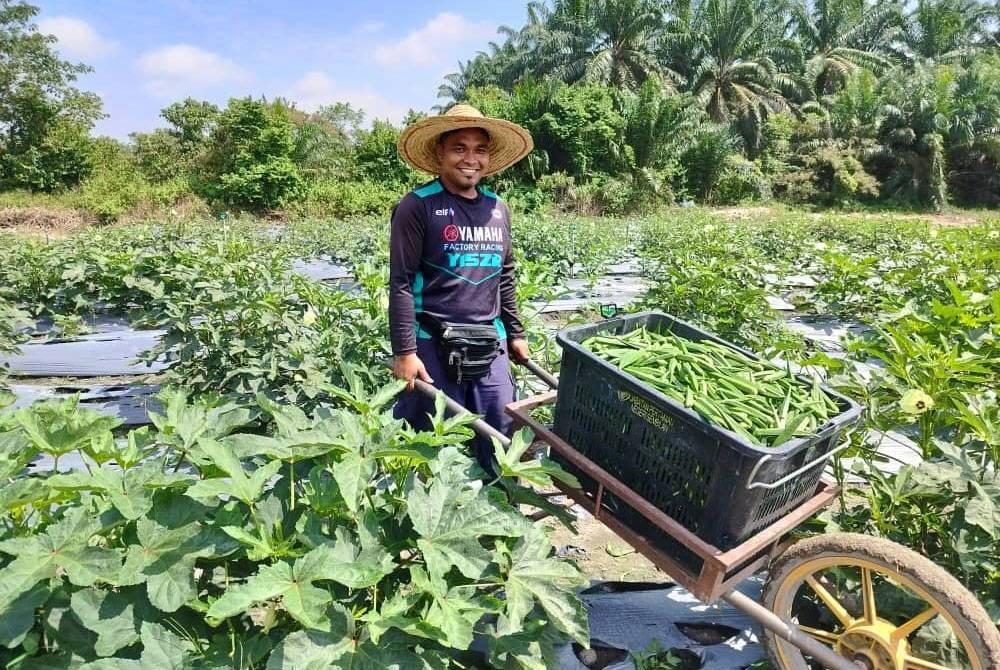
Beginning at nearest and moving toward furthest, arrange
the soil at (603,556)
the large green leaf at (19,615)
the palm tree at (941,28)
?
the large green leaf at (19,615) → the soil at (603,556) → the palm tree at (941,28)

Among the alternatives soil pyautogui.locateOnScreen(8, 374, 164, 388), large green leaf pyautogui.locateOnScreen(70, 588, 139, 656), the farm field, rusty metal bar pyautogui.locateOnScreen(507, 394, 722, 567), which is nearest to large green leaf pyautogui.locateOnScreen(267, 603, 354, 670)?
the farm field

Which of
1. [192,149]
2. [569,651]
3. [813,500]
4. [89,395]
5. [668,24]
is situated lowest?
[569,651]

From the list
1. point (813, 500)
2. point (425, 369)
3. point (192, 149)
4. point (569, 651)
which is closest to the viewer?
point (813, 500)

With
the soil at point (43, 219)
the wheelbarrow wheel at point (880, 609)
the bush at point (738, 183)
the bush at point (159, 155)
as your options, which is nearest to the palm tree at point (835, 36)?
the bush at point (738, 183)

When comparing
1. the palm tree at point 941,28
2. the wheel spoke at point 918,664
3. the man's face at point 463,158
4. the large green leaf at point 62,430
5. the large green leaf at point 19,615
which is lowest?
the wheel spoke at point 918,664

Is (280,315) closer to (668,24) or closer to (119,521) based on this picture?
(119,521)

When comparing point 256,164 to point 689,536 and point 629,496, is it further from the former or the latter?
point 689,536

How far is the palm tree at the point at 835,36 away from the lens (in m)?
32.2

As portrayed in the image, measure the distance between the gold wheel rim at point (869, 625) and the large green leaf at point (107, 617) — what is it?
1.75m

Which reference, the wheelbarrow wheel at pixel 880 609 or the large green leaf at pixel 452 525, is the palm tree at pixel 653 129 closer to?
the wheelbarrow wheel at pixel 880 609

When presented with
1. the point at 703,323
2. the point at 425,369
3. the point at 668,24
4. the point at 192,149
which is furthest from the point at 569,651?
the point at 668,24

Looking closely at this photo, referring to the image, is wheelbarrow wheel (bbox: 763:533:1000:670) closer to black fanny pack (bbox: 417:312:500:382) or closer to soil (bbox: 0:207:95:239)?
black fanny pack (bbox: 417:312:500:382)

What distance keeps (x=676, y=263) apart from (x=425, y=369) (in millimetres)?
3370

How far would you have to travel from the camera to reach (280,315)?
3713 mm
